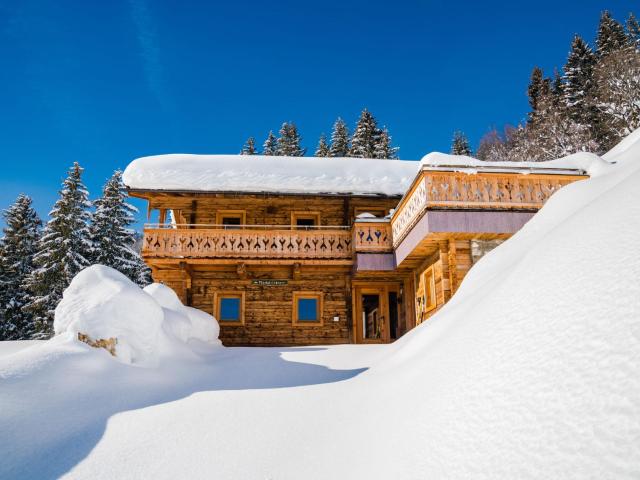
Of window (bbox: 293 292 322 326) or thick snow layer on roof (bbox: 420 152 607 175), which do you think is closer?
thick snow layer on roof (bbox: 420 152 607 175)

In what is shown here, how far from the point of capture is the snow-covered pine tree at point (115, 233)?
30.5 metres

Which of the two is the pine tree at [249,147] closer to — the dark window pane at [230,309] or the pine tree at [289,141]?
the pine tree at [289,141]

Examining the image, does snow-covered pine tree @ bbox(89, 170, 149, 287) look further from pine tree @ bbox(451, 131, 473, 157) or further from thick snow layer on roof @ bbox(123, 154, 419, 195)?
pine tree @ bbox(451, 131, 473, 157)

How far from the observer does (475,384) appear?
2.99 m

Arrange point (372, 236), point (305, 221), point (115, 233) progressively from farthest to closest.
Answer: point (115, 233) → point (305, 221) → point (372, 236)

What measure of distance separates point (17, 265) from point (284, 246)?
67.3ft

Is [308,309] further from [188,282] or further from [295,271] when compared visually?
[188,282]

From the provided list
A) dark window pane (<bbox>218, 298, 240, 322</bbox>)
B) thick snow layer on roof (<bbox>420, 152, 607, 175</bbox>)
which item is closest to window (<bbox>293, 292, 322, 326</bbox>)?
dark window pane (<bbox>218, 298, 240, 322</bbox>)

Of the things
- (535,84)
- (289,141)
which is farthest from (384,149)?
(535,84)

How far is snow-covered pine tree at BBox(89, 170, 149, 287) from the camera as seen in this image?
3047cm

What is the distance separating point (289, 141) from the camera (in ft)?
179

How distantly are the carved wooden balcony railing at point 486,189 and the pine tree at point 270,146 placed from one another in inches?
1682

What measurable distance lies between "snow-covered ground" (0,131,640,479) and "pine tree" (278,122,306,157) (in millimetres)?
45897

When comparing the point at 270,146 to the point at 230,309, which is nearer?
the point at 230,309
